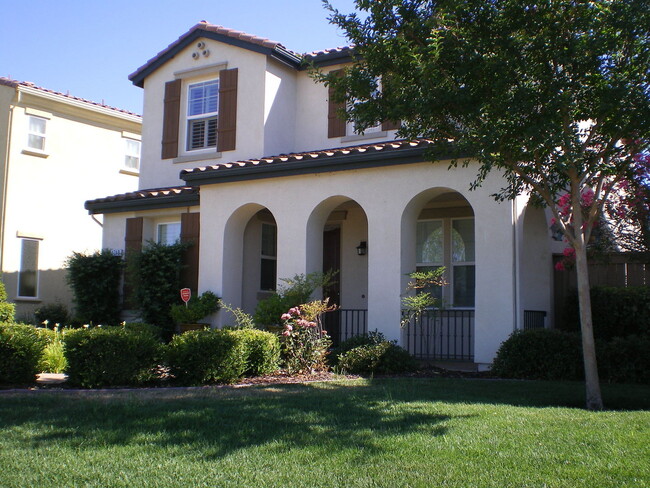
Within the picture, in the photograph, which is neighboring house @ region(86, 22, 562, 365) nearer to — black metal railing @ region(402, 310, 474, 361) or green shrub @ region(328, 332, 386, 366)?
black metal railing @ region(402, 310, 474, 361)

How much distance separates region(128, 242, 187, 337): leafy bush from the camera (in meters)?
14.3

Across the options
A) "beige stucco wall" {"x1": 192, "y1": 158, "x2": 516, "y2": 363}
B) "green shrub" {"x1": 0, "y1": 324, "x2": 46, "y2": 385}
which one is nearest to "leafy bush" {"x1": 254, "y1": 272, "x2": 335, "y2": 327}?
"beige stucco wall" {"x1": 192, "y1": 158, "x2": 516, "y2": 363}

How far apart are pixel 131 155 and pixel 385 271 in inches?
529

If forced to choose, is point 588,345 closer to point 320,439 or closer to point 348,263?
point 320,439

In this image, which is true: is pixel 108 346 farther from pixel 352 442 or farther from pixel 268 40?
pixel 268 40

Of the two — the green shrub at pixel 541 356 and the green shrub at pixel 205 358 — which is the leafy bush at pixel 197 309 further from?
the green shrub at pixel 541 356

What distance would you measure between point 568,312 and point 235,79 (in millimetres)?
8379

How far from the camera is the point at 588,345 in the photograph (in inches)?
309

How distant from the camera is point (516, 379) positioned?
10023 millimetres

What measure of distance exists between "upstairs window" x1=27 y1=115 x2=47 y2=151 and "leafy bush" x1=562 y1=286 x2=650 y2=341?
15481 millimetres

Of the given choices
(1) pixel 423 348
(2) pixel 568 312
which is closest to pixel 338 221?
(1) pixel 423 348

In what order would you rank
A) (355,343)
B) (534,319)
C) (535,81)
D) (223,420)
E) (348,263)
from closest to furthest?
(223,420) < (535,81) < (355,343) < (534,319) < (348,263)

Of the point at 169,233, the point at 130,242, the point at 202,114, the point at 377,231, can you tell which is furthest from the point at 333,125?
the point at 130,242

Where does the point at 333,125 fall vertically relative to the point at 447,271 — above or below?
above
